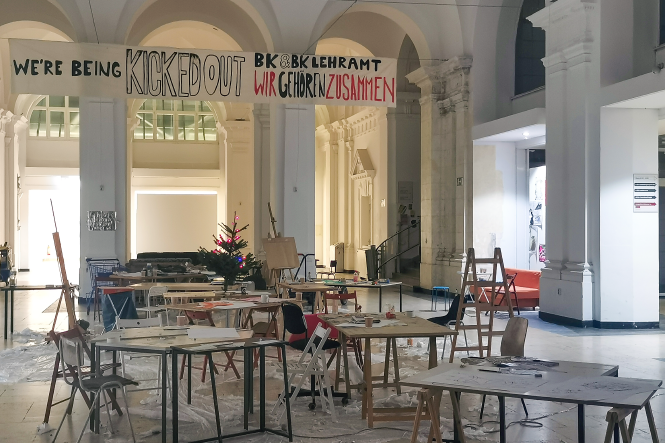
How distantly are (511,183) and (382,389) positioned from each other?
8.84m

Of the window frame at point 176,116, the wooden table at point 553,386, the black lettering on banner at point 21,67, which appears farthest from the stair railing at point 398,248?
the wooden table at point 553,386

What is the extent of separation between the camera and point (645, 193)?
34.8 ft

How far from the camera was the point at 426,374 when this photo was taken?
4223 mm

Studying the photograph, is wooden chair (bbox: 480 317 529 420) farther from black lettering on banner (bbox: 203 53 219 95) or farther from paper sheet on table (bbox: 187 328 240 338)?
black lettering on banner (bbox: 203 53 219 95)

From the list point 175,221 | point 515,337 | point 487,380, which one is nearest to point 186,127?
point 175,221

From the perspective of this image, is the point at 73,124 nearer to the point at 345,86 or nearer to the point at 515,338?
the point at 345,86

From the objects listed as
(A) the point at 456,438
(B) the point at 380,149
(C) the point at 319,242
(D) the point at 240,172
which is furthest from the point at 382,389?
(C) the point at 319,242

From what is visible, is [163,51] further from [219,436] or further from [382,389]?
[219,436]

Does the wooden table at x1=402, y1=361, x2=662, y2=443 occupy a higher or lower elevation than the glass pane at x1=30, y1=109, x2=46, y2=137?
lower

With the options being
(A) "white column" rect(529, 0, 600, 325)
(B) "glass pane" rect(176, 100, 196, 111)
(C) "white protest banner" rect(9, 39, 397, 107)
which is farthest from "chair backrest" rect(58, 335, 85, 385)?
(B) "glass pane" rect(176, 100, 196, 111)

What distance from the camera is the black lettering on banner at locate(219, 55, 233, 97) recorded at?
37.2 ft

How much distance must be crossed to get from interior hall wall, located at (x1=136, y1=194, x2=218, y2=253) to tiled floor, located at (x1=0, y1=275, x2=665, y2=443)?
679 inches

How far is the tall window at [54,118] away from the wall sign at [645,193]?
20.2 meters

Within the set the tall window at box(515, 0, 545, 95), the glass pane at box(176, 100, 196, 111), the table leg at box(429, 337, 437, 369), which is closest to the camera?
the table leg at box(429, 337, 437, 369)
